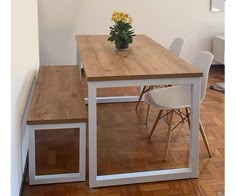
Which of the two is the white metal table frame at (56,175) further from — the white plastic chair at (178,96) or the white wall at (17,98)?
the white plastic chair at (178,96)

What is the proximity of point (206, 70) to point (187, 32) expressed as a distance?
3.04 meters

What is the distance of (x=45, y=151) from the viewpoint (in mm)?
2840

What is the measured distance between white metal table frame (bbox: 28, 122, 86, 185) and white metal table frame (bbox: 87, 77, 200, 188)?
8 centimetres

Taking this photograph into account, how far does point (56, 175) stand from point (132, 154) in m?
0.67

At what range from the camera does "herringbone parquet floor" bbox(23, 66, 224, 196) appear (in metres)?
2.31

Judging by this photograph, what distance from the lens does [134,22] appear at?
17.4 feet

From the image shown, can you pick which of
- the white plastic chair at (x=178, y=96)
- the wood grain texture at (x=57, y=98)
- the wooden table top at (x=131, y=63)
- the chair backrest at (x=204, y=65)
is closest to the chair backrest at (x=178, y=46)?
the wooden table top at (x=131, y=63)

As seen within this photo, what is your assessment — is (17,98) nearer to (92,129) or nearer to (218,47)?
(92,129)

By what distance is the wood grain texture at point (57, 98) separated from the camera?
2.34 metres

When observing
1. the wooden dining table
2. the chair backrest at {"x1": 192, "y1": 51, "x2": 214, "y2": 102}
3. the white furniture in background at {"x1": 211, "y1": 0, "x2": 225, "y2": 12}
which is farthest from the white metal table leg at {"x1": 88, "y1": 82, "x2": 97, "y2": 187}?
the white furniture in background at {"x1": 211, "y1": 0, "x2": 225, "y2": 12}

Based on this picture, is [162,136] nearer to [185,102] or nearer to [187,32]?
[185,102]

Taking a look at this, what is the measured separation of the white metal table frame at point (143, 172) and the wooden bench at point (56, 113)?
0.08 meters

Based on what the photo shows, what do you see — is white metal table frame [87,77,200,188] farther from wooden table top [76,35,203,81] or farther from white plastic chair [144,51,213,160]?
white plastic chair [144,51,213,160]

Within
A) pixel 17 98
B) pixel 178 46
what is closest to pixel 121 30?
pixel 178 46
